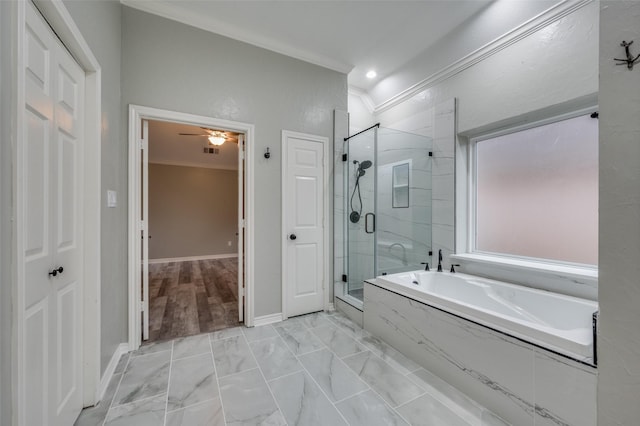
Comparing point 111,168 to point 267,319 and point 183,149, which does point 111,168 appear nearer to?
point 267,319

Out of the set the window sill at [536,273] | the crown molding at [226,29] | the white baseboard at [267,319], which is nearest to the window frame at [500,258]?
the window sill at [536,273]

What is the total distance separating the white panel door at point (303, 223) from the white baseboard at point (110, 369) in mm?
1425

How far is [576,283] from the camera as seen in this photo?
191 centimetres

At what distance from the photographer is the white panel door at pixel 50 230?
98 centimetres

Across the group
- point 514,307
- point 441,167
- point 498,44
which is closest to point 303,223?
point 441,167

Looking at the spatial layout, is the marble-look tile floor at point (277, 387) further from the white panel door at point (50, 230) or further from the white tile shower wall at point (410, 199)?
the white tile shower wall at point (410, 199)

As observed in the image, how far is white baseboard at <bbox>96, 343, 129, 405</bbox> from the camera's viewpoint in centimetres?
159

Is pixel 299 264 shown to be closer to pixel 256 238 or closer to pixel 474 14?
pixel 256 238

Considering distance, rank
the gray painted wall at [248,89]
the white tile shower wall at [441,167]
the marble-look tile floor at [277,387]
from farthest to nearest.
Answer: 1. the white tile shower wall at [441,167]
2. the gray painted wall at [248,89]
3. the marble-look tile floor at [277,387]

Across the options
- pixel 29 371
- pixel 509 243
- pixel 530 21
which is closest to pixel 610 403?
pixel 509 243

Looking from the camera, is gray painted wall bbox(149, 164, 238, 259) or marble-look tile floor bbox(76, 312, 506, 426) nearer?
marble-look tile floor bbox(76, 312, 506, 426)

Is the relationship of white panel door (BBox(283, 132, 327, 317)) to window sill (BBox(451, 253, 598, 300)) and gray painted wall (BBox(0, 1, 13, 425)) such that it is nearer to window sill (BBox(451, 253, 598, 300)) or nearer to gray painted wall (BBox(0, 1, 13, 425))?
window sill (BBox(451, 253, 598, 300))

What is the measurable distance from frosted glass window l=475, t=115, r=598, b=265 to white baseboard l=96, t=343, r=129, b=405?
3.40 meters

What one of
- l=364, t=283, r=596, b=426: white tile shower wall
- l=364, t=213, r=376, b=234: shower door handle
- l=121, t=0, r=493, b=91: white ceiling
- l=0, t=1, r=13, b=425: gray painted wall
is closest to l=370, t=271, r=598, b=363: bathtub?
l=364, t=283, r=596, b=426: white tile shower wall
